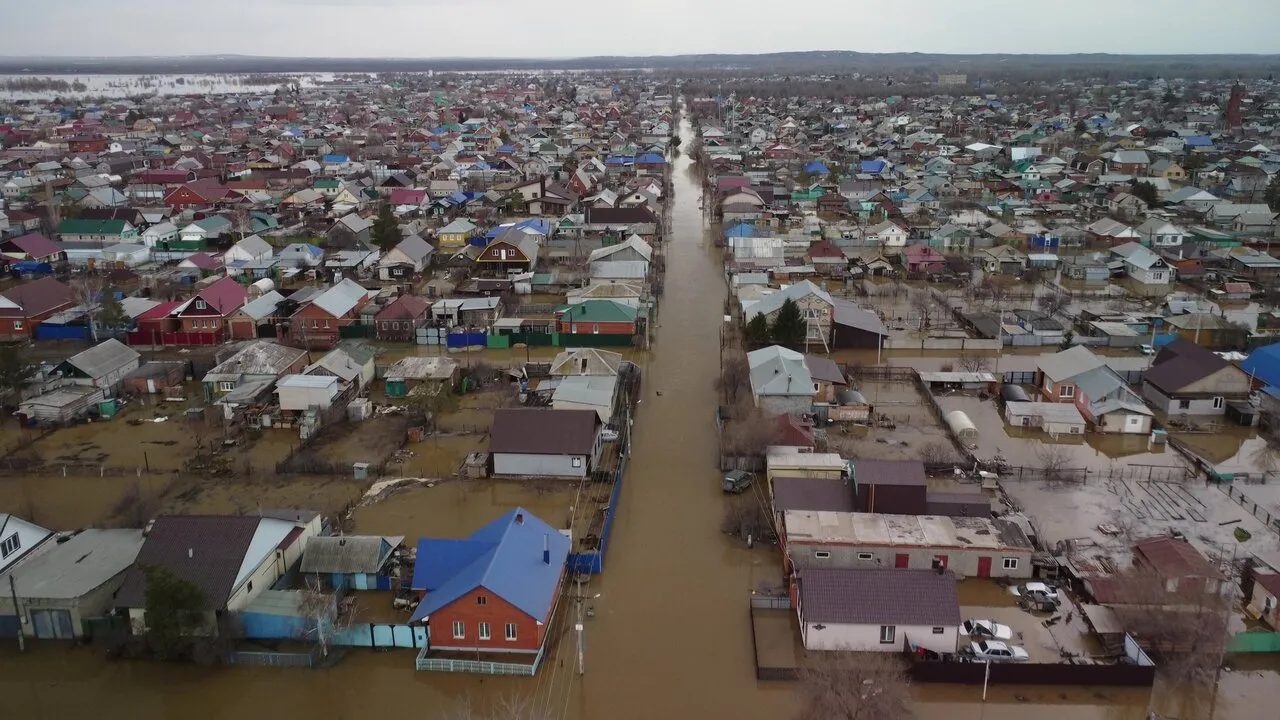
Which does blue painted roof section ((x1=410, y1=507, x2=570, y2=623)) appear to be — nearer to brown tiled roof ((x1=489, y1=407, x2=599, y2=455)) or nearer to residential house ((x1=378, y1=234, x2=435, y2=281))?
brown tiled roof ((x1=489, y1=407, x2=599, y2=455))

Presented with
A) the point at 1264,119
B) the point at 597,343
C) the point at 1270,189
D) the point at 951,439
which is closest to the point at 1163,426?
the point at 951,439

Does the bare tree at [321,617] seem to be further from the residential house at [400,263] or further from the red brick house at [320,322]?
the residential house at [400,263]

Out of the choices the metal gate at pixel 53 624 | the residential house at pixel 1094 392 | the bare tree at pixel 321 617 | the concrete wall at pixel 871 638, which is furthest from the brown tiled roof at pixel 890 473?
the metal gate at pixel 53 624

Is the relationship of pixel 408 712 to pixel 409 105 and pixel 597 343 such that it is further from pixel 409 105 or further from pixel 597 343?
pixel 409 105

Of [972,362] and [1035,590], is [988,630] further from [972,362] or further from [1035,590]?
[972,362]

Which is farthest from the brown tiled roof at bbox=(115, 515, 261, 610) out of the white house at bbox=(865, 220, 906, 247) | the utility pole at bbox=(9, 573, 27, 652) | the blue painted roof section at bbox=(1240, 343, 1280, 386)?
the white house at bbox=(865, 220, 906, 247)

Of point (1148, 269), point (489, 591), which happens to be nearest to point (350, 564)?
point (489, 591)
